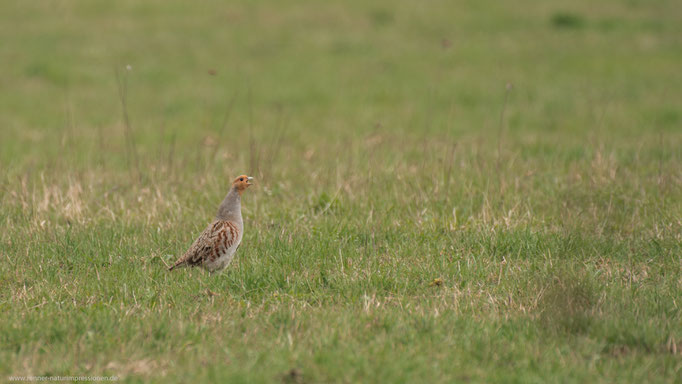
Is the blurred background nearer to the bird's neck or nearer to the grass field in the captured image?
the grass field

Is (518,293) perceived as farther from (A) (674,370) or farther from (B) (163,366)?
(B) (163,366)

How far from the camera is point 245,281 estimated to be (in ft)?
19.0

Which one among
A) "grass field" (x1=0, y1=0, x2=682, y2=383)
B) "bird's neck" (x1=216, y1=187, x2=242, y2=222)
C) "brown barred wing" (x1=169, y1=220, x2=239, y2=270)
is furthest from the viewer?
"bird's neck" (x1=216, y1=187, x2=242, y2=222)

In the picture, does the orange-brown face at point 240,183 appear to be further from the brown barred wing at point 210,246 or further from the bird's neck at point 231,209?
the brown barred wing at point 210,246

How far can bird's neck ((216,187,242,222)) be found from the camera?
626 cm

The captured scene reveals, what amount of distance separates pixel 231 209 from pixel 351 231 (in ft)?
4.09

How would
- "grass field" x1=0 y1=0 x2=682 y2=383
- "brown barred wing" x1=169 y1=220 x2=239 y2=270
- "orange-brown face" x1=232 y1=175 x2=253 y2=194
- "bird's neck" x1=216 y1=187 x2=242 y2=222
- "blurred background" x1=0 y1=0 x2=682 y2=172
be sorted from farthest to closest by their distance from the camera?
1. "blurred background" x1=0 y1=0 x2=682 y2=172
2. "orange-brown face" x1=232 y1=175 x2=253 y2=194
3. "bird's neck" x1=216 y1=187 x2=242 y2=222
4. "brown barred wing" x1=169 y1=220 x2=239 y2=270
5. "grass field" x1=0 y1=0 x2=682 y2=383

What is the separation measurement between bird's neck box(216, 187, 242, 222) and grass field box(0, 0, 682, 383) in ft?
1.25

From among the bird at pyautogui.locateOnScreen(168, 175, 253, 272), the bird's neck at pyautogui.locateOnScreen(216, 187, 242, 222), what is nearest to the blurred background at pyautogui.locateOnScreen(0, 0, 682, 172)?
the bird's neck at pyautogui.locateOnScreen(216, 187, 242, 222)

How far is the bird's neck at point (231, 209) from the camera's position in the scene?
626 centimetres

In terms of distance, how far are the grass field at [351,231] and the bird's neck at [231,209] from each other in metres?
0.38

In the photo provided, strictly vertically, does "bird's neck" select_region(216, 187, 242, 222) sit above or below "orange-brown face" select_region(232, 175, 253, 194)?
below

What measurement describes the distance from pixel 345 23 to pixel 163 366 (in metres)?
18.3

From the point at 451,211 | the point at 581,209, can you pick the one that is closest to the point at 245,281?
the point at 451,211
